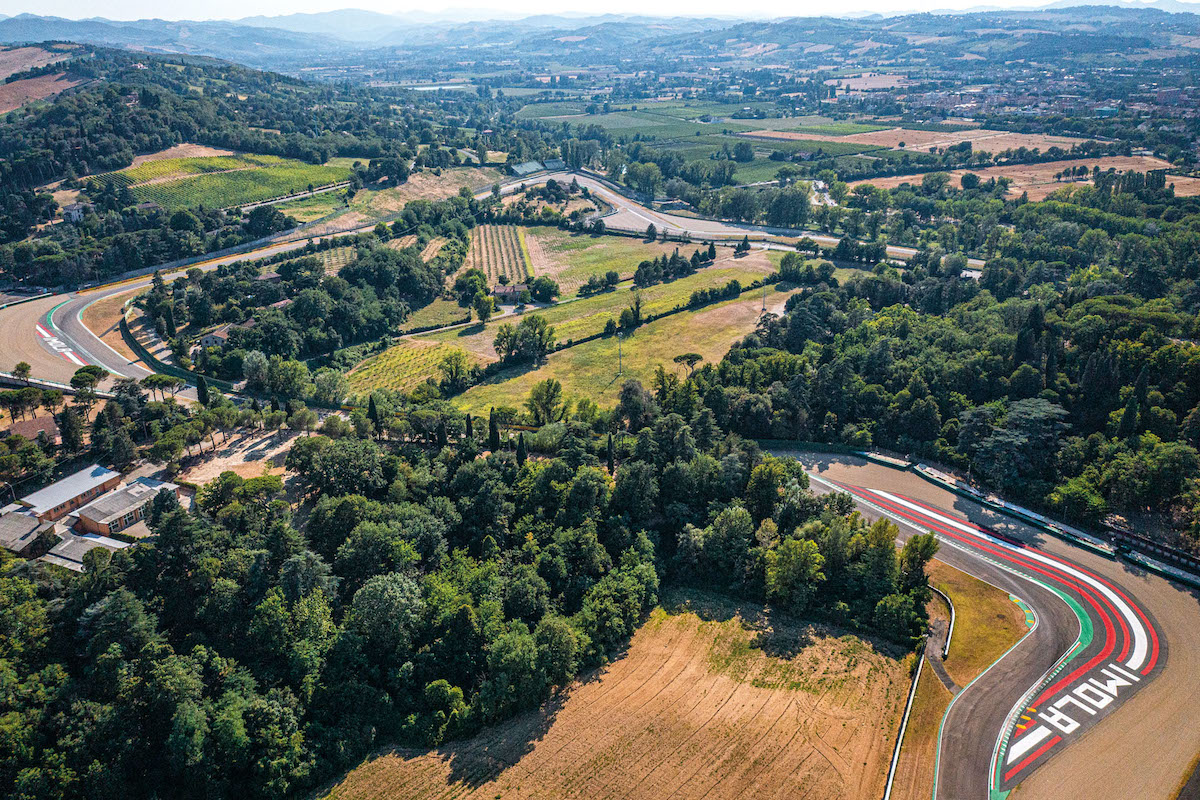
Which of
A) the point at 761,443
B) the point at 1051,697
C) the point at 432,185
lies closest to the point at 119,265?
the point at 432,185

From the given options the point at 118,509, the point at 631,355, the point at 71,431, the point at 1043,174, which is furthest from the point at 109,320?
the point at 1043,174

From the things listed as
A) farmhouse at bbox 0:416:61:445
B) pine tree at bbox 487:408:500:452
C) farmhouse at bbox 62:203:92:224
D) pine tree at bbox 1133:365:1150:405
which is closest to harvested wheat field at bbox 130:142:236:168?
farmhouse at bbox 62:203:92:224

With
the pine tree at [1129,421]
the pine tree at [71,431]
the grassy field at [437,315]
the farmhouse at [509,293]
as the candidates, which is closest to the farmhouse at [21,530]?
the pine tree at [71,431]

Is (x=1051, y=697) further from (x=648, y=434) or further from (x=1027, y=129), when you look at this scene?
(x=1027, y=129)

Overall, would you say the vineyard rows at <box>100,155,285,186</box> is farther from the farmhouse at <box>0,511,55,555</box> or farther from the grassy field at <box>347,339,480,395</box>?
the farmhouse at <box>0,511,55,555</box>

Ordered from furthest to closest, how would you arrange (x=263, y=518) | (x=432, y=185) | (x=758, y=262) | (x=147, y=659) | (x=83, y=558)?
(x=432, y=185) → (x=758, y=262) → (x=263, y=518) → (x=83, y=558) → (x=147, y=659)

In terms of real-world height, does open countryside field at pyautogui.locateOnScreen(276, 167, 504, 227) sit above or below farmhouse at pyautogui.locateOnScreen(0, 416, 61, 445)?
above

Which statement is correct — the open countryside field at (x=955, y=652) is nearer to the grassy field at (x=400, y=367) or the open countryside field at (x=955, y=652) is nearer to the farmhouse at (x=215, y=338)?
the grassy field at (x=400, y=367)
